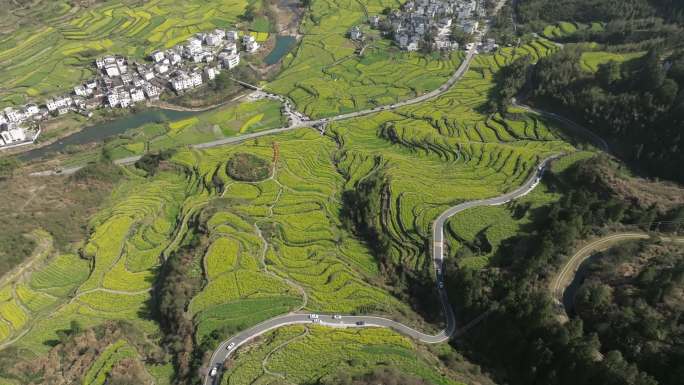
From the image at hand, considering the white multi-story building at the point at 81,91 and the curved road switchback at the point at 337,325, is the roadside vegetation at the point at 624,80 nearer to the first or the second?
the curved road switchback at the point at 337,325

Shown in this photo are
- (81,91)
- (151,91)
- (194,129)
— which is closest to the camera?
(194,129)

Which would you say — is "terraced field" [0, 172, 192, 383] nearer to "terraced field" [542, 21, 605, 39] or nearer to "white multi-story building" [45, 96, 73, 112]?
"white multi-story building" [45, 96, 73, 112]

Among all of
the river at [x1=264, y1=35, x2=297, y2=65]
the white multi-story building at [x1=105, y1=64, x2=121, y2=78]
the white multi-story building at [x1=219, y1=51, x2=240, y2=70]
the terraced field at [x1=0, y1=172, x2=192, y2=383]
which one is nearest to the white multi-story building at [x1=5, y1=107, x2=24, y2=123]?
the white multi-story building at [x1=105, y1=64, x2=121, y2=78]

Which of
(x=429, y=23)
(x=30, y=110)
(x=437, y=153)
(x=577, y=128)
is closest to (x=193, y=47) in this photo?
(x=30, y=110)

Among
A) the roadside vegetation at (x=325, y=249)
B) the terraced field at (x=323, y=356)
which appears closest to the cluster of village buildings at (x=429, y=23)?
the roadside vegetation at (x=325, y=249)

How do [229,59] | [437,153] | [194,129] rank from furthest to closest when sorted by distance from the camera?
[229,59] → [194,129] → [437,153]

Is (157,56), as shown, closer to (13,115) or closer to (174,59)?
(174,59)
